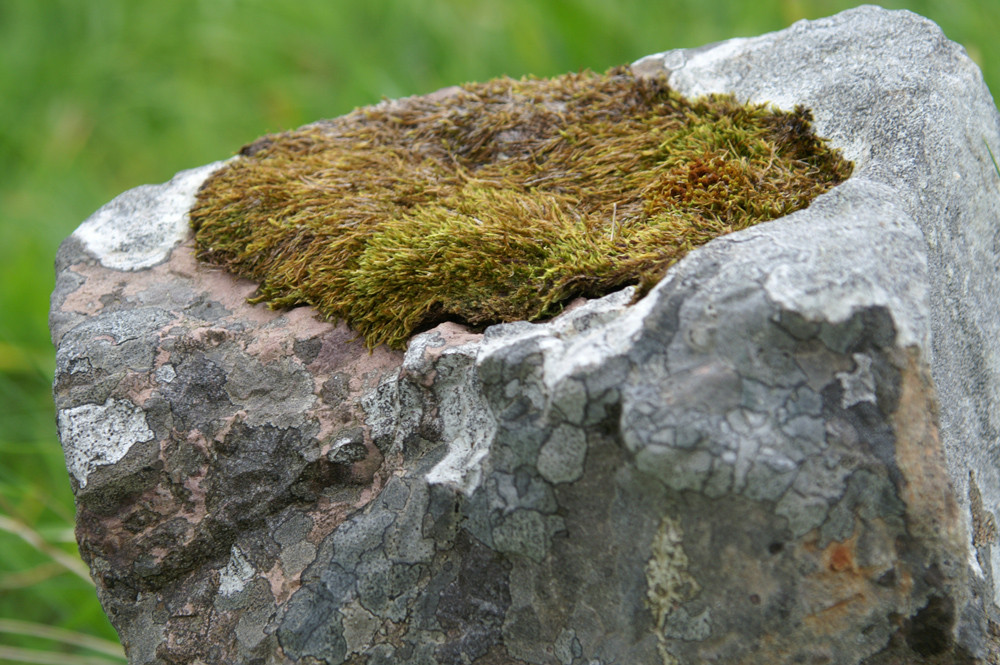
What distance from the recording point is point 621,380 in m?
1.27

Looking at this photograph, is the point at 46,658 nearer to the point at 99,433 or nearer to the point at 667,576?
the point at 99,433

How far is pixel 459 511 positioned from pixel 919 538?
75 cm

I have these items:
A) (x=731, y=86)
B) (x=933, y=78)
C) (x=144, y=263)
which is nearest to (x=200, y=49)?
(x=144, y=263)

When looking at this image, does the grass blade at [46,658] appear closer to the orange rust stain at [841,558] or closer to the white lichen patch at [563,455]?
the white lichen patch at [563,455]

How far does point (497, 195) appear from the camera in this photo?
1853 mm

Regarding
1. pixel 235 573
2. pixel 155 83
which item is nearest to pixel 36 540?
pixel 235 573

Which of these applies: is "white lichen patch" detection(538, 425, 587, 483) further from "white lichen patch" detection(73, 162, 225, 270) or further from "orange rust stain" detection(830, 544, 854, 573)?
"white lichen patch" detection(73, 162, 225, 270)

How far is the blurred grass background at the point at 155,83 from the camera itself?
2967mm

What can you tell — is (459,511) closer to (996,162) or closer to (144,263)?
(144,263)

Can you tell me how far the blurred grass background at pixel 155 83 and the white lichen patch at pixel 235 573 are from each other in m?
1.27

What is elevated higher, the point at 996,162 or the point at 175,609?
the point at 996,162

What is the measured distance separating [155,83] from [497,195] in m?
3.83

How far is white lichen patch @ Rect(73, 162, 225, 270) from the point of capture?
2092 mm

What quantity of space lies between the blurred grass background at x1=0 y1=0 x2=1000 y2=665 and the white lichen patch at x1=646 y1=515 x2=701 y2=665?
2.07 metres
